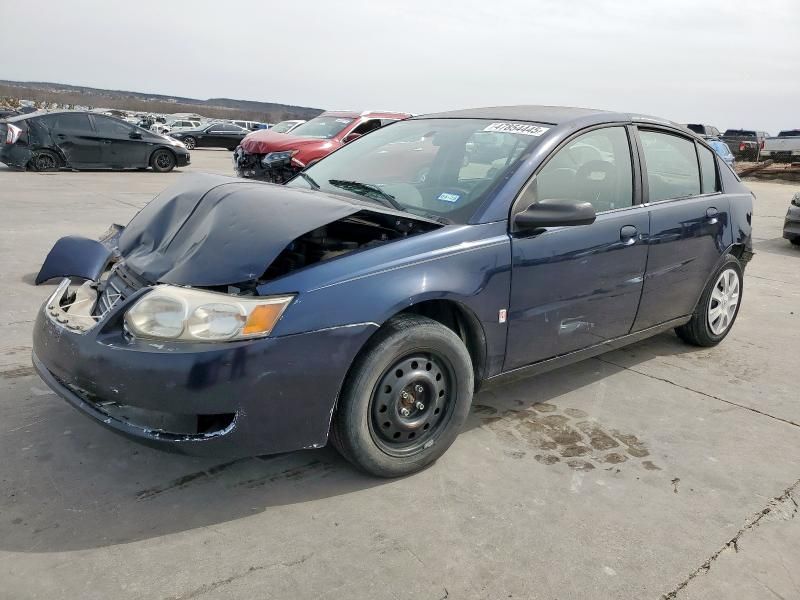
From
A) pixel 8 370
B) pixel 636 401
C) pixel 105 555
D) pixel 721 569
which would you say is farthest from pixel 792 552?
pixel 8 370

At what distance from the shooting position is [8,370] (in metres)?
3.72

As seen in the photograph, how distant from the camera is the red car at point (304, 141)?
10914mm

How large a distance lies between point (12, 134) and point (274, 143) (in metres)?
6.53

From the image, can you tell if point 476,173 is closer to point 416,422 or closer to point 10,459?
point 416,422

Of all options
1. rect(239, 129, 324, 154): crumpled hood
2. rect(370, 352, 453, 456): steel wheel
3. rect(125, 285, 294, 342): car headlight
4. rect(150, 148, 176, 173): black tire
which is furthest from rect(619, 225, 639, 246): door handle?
rect(150, 148, 176, 173): black tire

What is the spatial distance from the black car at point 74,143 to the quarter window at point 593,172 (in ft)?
45.7

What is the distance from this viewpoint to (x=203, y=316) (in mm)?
2414

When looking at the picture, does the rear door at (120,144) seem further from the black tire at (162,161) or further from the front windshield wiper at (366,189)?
the front windshield wiper at (366,189)

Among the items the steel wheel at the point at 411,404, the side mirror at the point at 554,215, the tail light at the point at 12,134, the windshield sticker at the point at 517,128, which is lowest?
the steel wheel at the point at 411,404

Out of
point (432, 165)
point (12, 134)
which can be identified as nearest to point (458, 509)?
point (432, 165)

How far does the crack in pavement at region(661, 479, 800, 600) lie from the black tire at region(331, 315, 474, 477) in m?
1.07

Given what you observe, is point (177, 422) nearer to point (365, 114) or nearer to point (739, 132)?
point (365, 114)

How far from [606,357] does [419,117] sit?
2.07 m

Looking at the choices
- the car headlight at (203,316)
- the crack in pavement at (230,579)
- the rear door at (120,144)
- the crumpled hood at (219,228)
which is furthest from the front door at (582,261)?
the rear door at (120,144)
